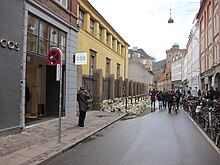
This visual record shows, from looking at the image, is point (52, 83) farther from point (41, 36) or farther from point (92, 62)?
point (92, 62)

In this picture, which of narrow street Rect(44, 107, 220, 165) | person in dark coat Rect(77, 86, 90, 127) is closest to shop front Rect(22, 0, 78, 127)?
person in dark coat Rect(77, 86, 90, 127)

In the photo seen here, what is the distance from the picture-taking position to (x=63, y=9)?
14.8 metres

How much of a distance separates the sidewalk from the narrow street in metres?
0.29

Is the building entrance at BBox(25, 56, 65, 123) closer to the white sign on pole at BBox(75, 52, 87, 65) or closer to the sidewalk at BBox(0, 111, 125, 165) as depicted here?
the sidewalk at BBox(0, 111, 125, 165)

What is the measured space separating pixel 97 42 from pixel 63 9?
12441mm

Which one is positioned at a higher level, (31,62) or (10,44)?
(10,44)

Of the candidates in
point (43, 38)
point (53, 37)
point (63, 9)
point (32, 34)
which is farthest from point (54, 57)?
point (63, 9)

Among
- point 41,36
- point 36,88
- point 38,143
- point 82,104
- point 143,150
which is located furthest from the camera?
point 36,88

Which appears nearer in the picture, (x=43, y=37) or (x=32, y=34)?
(x=32, y=34)

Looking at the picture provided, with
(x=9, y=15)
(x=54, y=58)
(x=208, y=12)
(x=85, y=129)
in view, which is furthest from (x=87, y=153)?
(x=208, y=12)

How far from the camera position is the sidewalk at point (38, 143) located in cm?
713

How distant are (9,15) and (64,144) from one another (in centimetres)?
444

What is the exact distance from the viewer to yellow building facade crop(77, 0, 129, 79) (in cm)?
2330

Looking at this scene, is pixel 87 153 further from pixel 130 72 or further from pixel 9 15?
pixel 130 72
